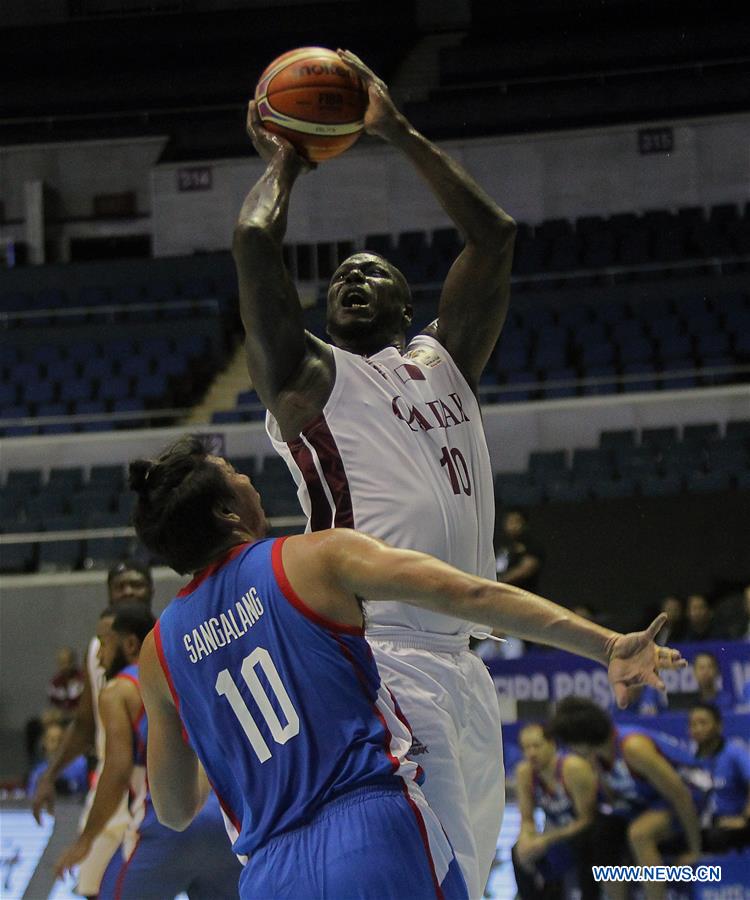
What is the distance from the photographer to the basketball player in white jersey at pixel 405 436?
2936 mm

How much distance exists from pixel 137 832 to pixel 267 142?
2419 mm

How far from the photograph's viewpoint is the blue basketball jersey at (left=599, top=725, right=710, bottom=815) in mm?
5641

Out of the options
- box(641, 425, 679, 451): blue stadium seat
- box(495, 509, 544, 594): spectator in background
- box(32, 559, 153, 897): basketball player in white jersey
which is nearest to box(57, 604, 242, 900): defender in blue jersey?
box(32, 559, 153, 897): basketball player in white jersey

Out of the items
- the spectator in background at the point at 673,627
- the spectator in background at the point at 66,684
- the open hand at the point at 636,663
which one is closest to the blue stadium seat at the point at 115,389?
the spectator in background at the point at 66,684

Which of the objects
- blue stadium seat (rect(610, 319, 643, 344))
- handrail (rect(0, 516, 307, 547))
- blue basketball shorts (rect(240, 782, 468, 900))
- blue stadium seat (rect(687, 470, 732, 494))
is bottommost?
handrail (rect(0, 516, 307, 547))

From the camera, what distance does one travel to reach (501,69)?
19.4m

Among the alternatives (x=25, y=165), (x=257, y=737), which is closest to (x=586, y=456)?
(x=257, y=737)

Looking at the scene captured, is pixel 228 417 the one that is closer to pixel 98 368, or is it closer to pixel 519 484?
pixel 98 368

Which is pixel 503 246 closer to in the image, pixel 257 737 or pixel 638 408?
pixel 257 737

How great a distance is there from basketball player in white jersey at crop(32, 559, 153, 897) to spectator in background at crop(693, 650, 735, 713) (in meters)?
3.45

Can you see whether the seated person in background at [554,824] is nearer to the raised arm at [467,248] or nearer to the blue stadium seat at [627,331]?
the raised arm at [467,248]

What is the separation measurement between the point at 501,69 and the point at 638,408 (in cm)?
823

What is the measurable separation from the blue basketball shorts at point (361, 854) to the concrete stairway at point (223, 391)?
41.3 ft

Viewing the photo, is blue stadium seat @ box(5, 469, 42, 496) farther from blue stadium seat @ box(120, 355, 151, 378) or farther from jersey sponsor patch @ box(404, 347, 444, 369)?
jersey sponsor patch @ box(404, 347, 444, 369)
